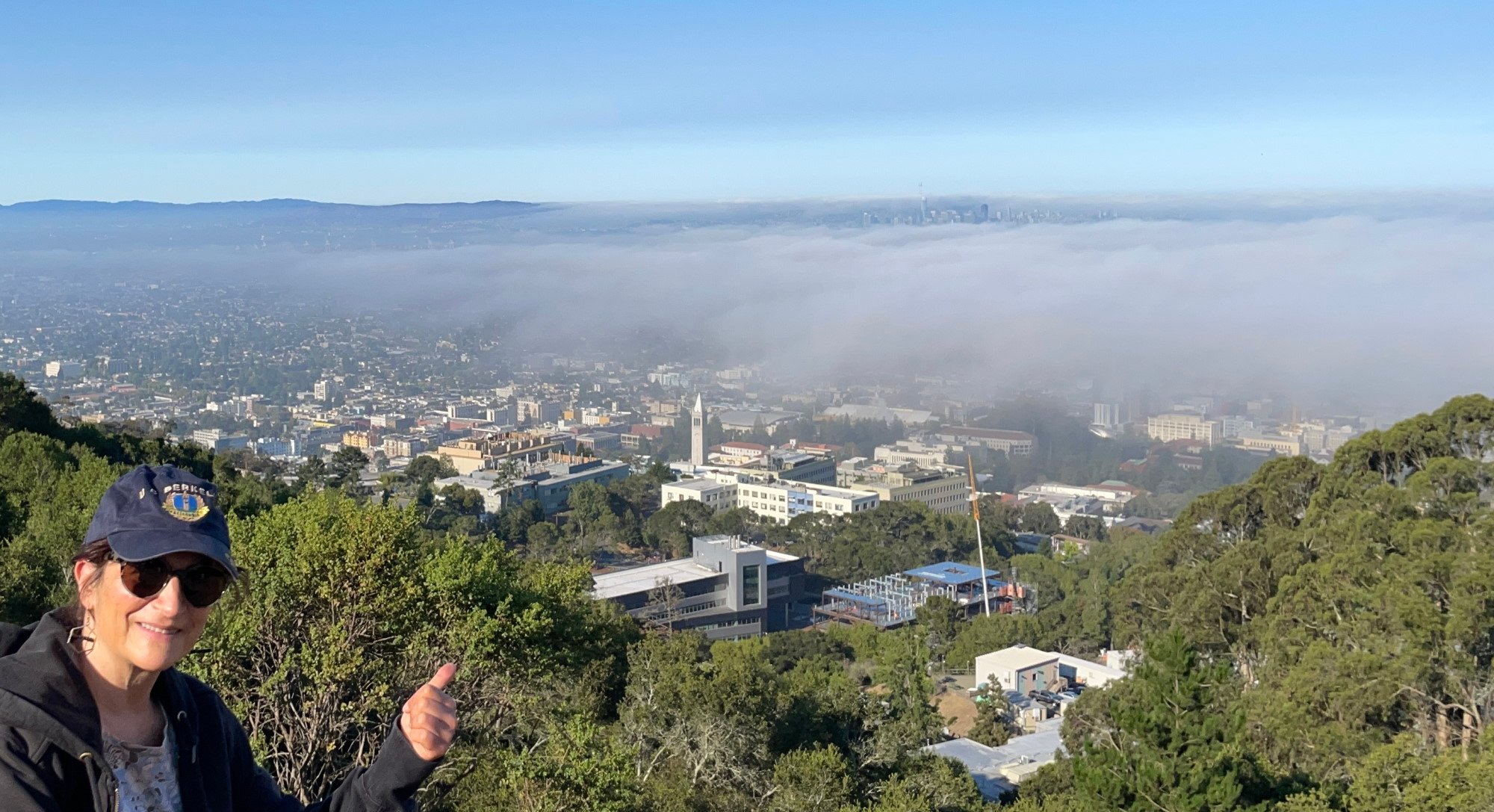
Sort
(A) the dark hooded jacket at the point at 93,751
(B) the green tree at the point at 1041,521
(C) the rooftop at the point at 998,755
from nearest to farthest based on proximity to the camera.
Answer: (A) the dark hooded jacket at the point at 93,751 → (C) the rooftop at the point at 998,755 → (B) the green tree at the point at 1041,521

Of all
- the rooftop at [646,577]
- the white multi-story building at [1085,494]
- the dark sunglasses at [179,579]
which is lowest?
the white multi-story building at [1085,494]

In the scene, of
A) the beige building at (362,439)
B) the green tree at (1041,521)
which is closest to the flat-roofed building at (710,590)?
the green tree at (1041,521)

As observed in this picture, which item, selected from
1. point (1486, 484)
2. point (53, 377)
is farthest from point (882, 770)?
point (53, 377)

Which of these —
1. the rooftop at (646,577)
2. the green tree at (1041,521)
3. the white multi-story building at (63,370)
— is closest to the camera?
the rooftop at (646,577)

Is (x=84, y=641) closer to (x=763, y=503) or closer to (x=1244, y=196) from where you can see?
(x=763, y=503)

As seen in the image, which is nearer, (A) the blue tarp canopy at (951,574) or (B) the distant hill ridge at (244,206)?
(A) the blue tarp canopy at (951,574)

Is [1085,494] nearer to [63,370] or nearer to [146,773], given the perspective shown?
[63,370]

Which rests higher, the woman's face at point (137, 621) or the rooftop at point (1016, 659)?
the woman's face at point (137, 621)

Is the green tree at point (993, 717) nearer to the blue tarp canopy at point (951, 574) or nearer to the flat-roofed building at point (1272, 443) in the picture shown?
the blue tarp canopy at point (951, 574)

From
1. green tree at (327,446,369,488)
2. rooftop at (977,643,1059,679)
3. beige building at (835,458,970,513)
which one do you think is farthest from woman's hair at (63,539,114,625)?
beige building at (835,458,970,513)
